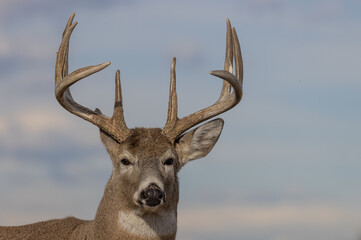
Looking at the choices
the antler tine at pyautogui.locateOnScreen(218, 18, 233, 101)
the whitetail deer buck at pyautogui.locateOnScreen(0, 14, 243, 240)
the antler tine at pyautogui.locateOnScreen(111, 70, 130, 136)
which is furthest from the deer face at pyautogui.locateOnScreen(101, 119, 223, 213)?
the antler tine at pyautogui.locateOnScreen(218, 18, 233, 101)

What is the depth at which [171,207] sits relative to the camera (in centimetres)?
1203

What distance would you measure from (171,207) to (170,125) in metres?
1.36

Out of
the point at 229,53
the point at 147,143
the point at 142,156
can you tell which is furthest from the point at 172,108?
the point at 229,53

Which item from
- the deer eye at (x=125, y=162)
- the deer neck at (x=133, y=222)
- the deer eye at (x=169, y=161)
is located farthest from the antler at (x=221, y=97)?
the deer neck at (x=133, y=222)

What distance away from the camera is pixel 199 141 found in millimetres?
13078

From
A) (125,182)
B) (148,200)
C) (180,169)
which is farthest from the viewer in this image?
(180,169)

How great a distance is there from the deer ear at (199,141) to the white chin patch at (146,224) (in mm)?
1273

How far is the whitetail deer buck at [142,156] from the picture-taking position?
11906 mm

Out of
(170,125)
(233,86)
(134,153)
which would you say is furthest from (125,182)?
(233,86)

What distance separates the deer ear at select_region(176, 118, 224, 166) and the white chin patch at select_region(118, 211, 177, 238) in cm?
127

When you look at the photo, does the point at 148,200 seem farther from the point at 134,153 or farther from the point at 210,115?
the point at 210,115

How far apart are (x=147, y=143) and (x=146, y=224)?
114 centimetres

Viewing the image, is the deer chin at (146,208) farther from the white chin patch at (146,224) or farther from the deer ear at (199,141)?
the deer ear at (199,141)

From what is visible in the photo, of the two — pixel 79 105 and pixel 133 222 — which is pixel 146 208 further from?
pixel 79 105
